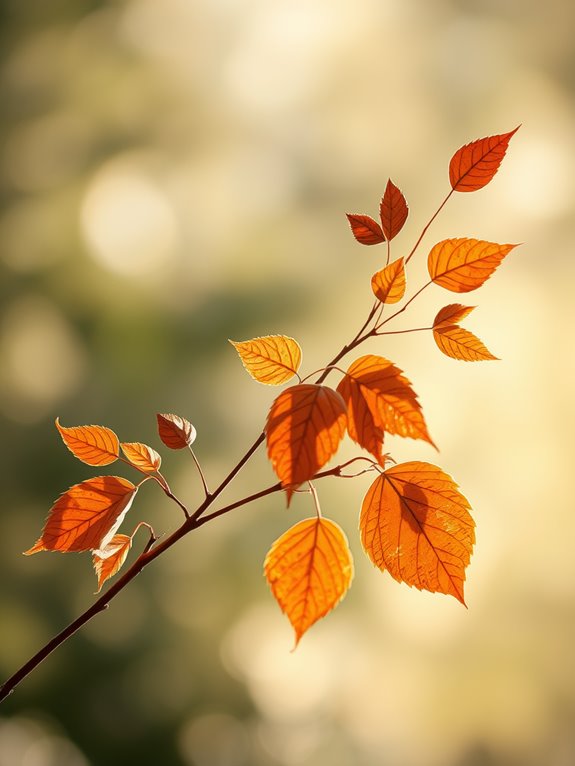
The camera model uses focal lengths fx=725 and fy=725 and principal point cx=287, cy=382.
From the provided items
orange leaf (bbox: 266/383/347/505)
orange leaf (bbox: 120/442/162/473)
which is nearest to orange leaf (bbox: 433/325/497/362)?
orange leaf (bbox: 266/383/347/505)

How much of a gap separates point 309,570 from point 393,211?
0.26m

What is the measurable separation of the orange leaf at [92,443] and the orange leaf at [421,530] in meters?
0.20

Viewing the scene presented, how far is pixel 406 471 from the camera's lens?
496 millimetres

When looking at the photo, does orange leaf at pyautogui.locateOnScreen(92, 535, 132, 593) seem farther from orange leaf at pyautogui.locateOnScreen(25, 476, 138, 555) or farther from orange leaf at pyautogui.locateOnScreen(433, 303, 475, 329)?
orange leaf at pyautogui.locateOnScreen(433, 303, 475, 329)

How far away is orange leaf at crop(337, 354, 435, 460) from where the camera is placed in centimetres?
43

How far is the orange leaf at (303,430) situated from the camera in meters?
0.41

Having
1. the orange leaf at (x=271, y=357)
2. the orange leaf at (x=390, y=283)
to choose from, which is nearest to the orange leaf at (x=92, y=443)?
the orange leaf at (x=271, y=357)

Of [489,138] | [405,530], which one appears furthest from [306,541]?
[489,138]

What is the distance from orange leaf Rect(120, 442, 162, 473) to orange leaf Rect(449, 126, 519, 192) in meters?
0.29

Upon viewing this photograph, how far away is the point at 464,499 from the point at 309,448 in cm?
13

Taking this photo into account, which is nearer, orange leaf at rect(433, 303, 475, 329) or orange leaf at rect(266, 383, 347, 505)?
orange leaf at rect(266, 383, 347, 505)

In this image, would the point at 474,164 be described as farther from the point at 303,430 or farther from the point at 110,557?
the point at 110,557

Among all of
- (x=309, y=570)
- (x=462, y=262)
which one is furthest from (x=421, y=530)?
(x=462, y=262)

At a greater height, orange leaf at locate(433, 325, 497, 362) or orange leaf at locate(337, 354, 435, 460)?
orange leaf at locate(433, 325, 497, 362)
